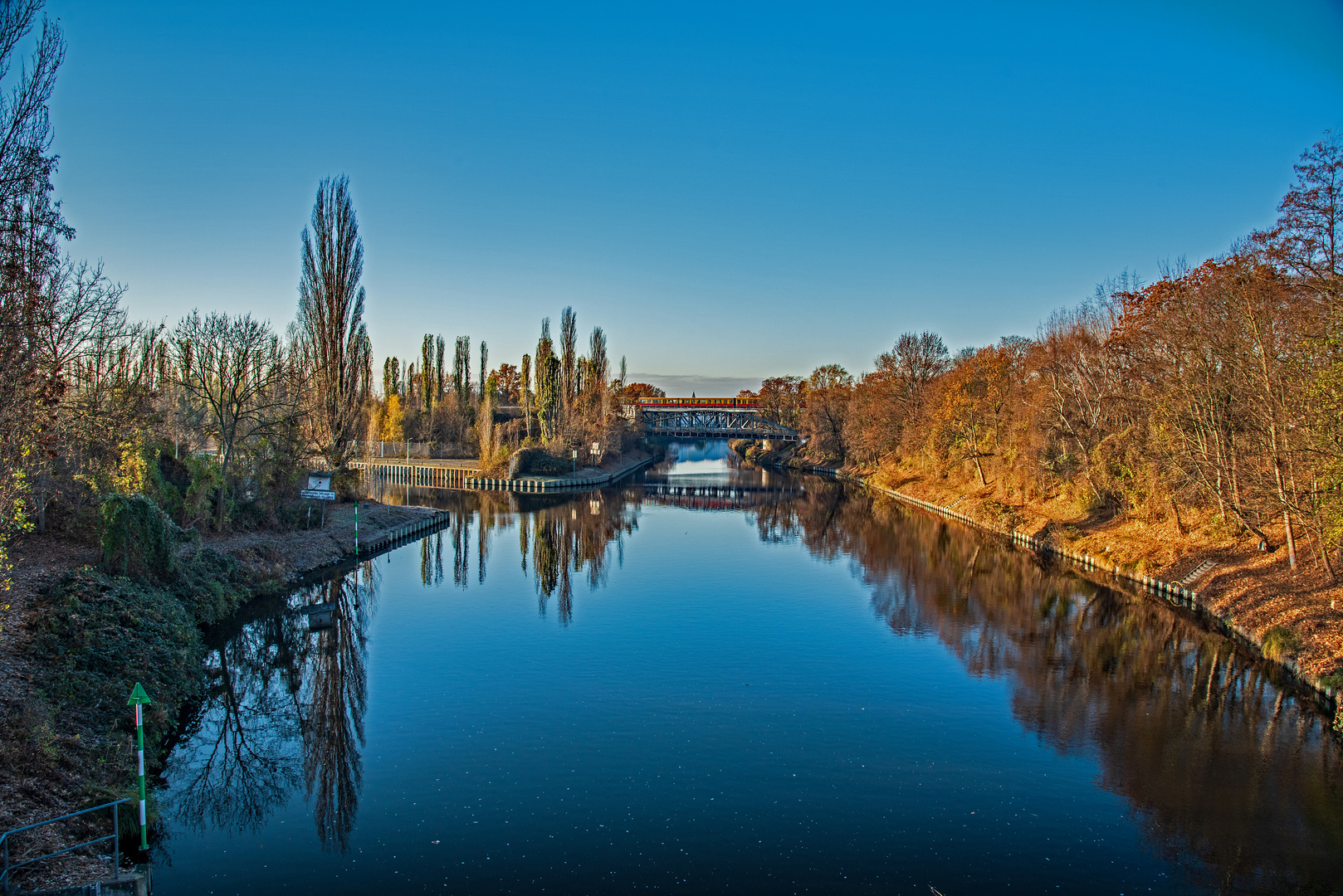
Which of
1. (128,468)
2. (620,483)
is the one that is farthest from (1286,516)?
(620,483)

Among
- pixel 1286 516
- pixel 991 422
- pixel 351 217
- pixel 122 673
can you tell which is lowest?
pixel 122 673

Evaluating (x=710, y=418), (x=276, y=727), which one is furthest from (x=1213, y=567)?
(x=710, y=418)

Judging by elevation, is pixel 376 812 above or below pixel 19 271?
below

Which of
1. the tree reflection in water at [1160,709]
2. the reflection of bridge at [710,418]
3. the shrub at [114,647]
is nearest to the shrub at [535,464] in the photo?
the tree reflection in water at [1160,709]

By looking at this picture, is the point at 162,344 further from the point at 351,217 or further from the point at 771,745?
the point at 771,745

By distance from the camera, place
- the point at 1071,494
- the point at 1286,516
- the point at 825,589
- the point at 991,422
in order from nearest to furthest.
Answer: the point at 1286,516 → the point at 825,589 → the point at 1071,494 → the point at 991,422

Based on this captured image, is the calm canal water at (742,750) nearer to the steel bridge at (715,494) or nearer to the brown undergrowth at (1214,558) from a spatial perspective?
the brown undergrowth at (1214,558)

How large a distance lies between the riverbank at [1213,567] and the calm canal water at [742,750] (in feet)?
3.17

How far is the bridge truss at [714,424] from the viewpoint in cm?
10019

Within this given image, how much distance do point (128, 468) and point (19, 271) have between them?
11.2m

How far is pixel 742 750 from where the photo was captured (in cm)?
1242

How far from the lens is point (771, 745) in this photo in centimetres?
1259

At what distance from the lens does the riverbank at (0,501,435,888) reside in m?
8.81

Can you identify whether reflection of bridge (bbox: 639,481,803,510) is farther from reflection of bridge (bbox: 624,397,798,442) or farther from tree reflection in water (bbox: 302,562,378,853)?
reflection of bridge (bbox: 624,397,798,442)
